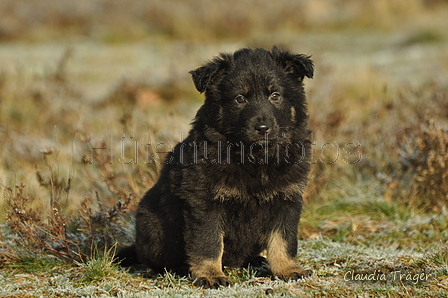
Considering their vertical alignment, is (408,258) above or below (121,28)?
below

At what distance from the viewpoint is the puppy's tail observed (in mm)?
3854

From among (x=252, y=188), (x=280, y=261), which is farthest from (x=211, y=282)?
(x=252, y=188)

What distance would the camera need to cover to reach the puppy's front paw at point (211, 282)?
10.8ft

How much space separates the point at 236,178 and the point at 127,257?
1.16 metres

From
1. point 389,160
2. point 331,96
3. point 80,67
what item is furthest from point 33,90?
point 389,160

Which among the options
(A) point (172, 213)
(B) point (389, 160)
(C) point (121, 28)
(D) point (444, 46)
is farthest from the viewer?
(C) point (121, 28)

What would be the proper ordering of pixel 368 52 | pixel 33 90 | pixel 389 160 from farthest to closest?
→ pixel 368 52 → pixel 33 90 → pixel 389 160

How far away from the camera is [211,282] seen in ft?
10.9

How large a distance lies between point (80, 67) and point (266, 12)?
9.03 m

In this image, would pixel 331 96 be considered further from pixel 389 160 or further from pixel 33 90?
pixel 33 90

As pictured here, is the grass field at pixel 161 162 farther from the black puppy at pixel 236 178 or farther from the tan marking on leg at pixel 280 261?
the black puppy at pixel 236 178

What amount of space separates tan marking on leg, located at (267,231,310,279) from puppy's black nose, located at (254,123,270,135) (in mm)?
675

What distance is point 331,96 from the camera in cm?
794

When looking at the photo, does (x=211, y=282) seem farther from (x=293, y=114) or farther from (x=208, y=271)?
(x=293, y=114)
